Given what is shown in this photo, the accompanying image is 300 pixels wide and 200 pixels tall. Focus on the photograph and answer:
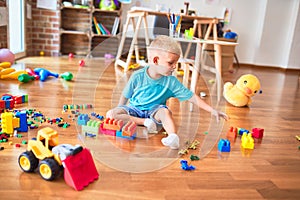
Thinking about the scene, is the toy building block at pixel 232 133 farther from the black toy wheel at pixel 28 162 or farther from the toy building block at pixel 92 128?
the black toy wheel at pixel 28 162

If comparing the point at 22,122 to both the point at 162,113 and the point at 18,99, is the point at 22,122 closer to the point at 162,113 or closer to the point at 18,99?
the point at 18,99

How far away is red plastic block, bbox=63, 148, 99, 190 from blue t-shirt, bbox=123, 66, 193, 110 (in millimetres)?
456

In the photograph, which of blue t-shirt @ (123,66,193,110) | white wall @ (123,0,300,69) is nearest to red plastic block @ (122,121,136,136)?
blue t-shirt @ (123,66,193,110)

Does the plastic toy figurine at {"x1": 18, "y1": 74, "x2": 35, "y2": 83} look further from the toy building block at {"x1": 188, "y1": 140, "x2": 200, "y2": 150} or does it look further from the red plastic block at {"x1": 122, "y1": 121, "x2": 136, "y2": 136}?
the toy building block at {"x1": 188, "y1": 140, "x2": 200, "y2": 150}

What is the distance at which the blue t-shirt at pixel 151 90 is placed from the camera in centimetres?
110

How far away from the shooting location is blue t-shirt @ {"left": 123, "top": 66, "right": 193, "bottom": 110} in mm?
1100

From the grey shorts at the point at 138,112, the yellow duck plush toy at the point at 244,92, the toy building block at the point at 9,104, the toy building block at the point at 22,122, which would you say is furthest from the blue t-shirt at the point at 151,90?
the yellow duck plush toy at the point at 244,92

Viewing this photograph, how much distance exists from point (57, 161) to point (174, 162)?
33cm

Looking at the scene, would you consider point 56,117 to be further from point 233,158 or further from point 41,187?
point 233,158

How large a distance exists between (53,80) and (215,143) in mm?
1210

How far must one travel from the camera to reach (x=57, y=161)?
694 mm

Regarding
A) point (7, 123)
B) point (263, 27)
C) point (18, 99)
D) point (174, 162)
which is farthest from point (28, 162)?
point (263, 27)

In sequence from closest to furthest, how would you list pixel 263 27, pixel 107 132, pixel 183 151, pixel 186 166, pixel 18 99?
pixel 186 166 → pixel 183 151 → pixel 107 132 → pixel 18 99 → pixel 263 27

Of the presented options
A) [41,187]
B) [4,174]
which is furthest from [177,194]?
[4,174]
